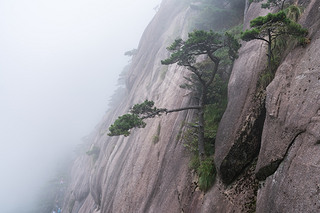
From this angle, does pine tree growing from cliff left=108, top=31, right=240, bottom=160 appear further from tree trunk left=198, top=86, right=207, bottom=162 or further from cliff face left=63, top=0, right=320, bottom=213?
cliff face left=63, top=0, right=320, bottom=213

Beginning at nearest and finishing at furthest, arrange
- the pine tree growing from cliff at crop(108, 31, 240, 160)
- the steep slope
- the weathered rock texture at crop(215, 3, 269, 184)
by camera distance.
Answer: the weathered rock texture at crop(215, 3, 269, 184), the pine tree growing from cliff at crop(108, 31, 240, 160), the steep slope

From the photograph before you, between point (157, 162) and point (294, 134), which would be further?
point (157, 162)

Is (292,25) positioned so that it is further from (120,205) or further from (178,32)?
(178,32)

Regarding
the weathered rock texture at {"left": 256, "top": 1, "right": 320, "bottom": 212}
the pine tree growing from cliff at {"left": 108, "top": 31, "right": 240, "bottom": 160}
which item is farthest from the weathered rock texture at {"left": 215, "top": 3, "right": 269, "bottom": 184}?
the pine tree growing from cliff at {"left": 108, "top": 31, "right": 240, "bottom": 160}

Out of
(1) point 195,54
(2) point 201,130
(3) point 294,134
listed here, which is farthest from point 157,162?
(3) point 294,134

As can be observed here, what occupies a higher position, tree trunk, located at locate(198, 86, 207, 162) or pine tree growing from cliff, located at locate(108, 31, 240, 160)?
pine tree growing from cliff, located at locate(108, 31, 240, 160)

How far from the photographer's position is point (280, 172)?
6.15 metres

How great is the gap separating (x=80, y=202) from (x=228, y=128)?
3800cm

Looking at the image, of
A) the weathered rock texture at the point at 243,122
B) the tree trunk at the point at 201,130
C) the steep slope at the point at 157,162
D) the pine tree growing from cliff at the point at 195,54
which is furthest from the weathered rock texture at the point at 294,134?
the steep slope at the point at 157,162

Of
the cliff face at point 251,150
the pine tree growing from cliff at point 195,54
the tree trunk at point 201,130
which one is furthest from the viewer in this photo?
the tree trunk at point 201,130

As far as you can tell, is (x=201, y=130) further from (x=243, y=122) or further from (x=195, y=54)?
(x=195, y=54)

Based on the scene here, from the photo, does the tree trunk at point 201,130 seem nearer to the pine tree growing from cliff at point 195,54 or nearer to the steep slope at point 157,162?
the pine tree growing from cliff at point 195,54

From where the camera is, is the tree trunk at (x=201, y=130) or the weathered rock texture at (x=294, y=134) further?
the tree trunk at (x=201, y=130)

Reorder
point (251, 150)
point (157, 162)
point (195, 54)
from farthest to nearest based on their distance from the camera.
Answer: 1. point (157, 162)
2. point (195, 54)
3. point (251, 150)
